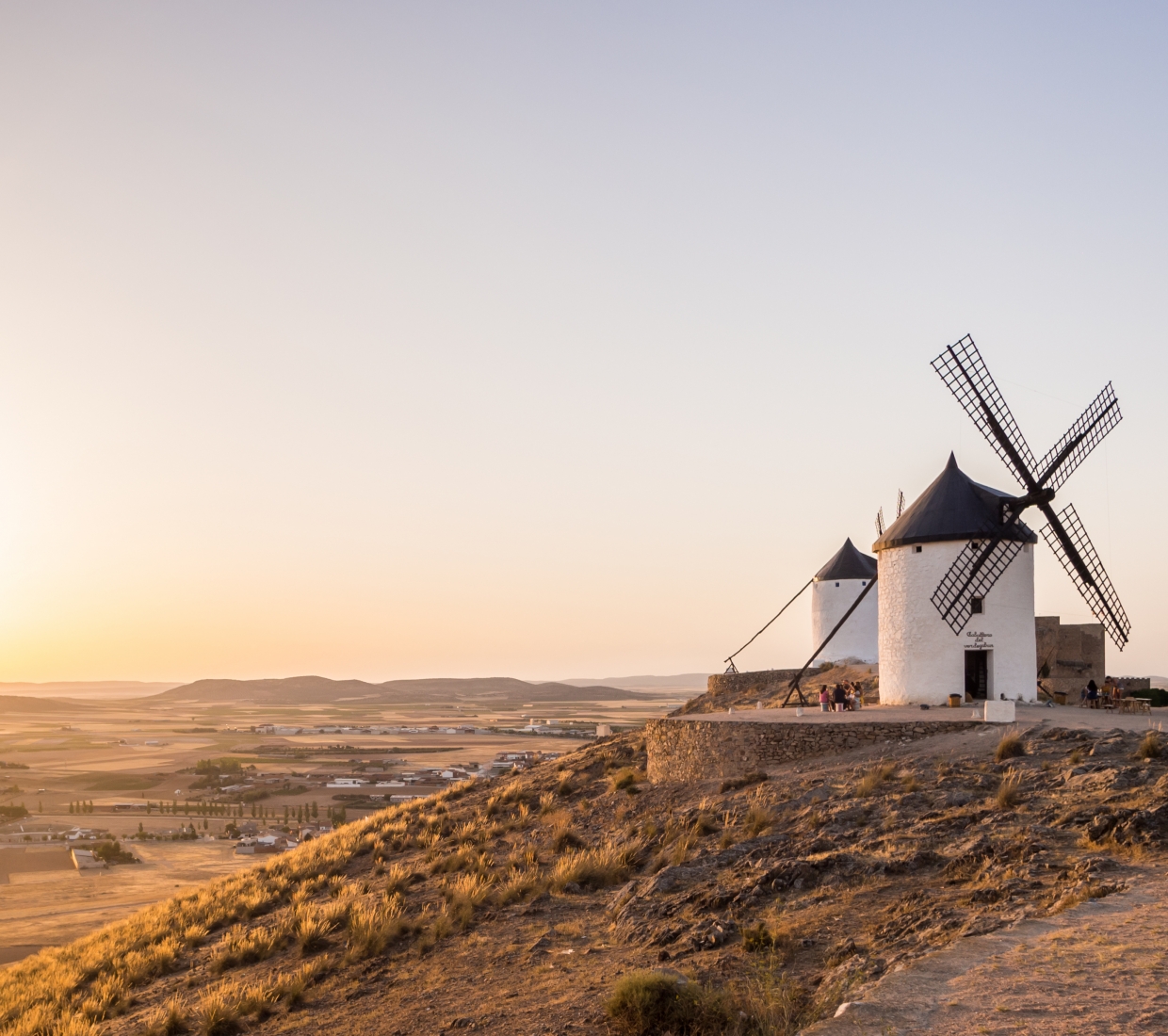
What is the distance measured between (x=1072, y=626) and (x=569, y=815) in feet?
64.5

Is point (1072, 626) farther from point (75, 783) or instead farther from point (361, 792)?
point (75, 783)

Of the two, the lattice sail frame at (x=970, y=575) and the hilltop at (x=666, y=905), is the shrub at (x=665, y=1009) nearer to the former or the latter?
the hilltop at (x=666, y=905)

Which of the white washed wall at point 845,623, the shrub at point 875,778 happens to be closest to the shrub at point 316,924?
the shrub at point 875,778

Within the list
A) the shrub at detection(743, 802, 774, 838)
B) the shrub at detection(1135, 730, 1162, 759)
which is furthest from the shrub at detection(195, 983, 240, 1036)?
the shrub at detection(1135, 730, 1162, 759)

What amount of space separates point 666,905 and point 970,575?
15420 mm

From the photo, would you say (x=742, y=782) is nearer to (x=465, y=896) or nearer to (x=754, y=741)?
(x=754, y=741)

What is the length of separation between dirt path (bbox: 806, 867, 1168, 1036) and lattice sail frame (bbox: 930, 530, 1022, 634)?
15764 millimetres

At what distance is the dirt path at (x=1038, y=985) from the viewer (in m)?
6.84

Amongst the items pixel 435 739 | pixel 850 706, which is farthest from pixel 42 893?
pixel 435 739

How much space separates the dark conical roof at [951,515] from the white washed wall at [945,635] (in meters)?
0.30

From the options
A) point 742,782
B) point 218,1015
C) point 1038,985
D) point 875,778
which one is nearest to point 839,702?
point 742,782

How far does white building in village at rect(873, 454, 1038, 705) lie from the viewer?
24.5 metres

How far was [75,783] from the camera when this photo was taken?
73.0 m

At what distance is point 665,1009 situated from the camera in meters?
8.35
